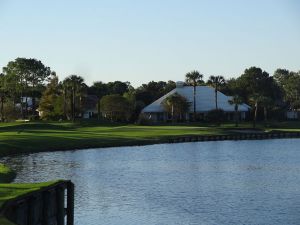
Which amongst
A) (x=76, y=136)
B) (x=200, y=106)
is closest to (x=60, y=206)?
(x=76, y=136)

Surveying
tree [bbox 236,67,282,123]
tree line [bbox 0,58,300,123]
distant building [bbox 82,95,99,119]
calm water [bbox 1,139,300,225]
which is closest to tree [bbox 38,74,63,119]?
tree line [bbox 0,58,300,123]

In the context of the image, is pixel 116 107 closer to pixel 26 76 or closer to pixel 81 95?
pixel 81 95

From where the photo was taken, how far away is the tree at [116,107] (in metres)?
150

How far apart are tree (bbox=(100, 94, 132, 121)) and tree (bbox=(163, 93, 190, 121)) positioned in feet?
33.6

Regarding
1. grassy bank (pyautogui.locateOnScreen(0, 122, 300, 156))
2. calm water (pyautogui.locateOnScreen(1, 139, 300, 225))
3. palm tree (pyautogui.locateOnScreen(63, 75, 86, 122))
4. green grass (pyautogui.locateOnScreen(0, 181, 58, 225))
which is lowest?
calm water (pyautogui.locateOnScreen(1, 139, 300, 225))

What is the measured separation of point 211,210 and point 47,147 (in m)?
50.2

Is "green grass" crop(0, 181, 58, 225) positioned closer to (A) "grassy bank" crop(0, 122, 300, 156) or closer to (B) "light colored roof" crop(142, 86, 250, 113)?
(A) "grassy bank" crop(0, 122, 300, 156)

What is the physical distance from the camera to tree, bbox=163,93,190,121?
155m

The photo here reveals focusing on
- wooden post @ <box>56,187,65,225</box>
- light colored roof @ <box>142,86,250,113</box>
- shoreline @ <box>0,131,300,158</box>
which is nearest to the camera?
wooden post @ <box>56,187,65,225</box>

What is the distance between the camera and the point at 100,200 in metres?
41.5

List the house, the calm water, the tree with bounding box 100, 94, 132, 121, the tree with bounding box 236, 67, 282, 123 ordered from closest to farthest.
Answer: the calm water, the tree with bounding box 100, 94, 132, 121, the house, the tree with bounding box 236, 67, 282, 123

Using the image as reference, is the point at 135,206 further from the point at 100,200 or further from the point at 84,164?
the point at 84,164

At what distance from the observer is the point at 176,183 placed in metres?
50.9

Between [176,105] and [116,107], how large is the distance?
15.7m
